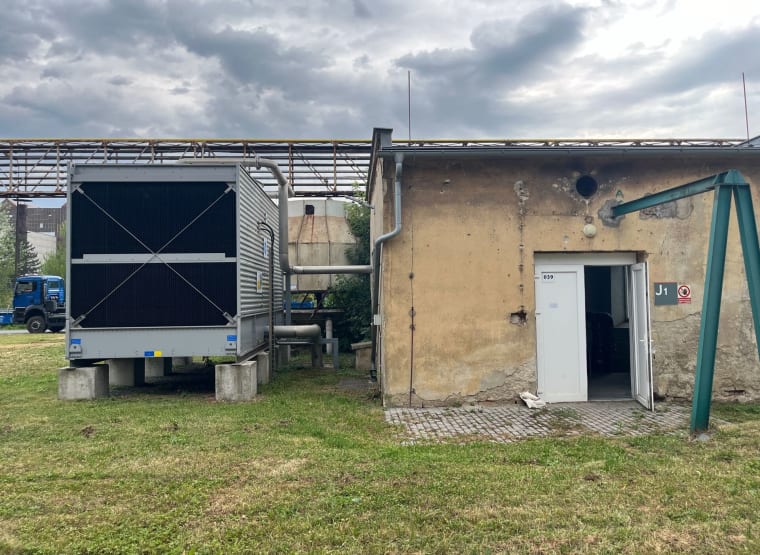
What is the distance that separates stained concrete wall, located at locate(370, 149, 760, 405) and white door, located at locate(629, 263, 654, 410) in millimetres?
168

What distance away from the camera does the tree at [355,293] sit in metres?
14.5

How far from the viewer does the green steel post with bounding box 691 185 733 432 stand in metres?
5.56

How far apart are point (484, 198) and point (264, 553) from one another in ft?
19.6

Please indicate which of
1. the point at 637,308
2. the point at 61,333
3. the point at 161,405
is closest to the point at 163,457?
the point at 161,405

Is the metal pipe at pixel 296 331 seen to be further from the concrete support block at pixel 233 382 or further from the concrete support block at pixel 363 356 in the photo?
the concrete support block at pixel 233 382

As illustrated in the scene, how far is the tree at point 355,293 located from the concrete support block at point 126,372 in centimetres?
617

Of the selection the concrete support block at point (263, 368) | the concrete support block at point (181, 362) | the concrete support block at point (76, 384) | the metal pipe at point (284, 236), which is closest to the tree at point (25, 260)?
the concrete support block at point (181, 362)

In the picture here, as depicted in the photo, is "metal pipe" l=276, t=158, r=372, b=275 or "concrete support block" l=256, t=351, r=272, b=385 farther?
"metal pipe" l=276, t=158, r=372, b=275

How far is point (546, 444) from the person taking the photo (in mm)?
5598

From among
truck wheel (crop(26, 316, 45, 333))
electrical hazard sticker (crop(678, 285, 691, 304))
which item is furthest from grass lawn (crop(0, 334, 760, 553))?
truck wheel (crop(26, 316, 45, 333))

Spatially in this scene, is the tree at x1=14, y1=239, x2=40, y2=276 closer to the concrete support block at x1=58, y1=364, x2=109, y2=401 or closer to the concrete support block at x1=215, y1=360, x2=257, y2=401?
the concrete support block at x1=58, y1=364, x2=109, y2=401

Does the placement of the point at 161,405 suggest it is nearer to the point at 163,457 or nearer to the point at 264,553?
the point at 163,457

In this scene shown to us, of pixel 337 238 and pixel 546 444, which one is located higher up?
pixel 337 238

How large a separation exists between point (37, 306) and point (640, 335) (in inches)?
1041
